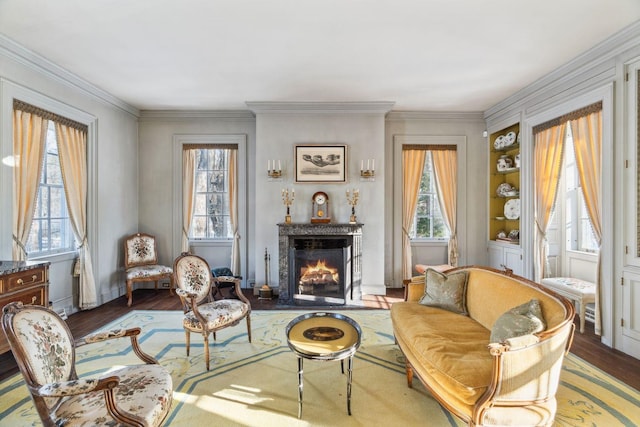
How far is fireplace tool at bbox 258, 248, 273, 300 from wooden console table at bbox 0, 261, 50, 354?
2.48 metres

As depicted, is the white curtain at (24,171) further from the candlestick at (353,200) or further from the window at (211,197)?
the candlestick at (353,200)

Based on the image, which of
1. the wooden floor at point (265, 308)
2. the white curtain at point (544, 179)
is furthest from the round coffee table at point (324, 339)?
the white curtain at point (544, 179)

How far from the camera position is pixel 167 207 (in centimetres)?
513

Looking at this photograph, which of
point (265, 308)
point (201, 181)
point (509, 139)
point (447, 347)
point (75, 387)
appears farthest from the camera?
point (201, 181)

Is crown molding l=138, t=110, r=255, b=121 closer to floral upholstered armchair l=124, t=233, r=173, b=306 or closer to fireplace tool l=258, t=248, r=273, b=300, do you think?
Answer: floral upholstered armchair l=124, t=233, r=173, b=306

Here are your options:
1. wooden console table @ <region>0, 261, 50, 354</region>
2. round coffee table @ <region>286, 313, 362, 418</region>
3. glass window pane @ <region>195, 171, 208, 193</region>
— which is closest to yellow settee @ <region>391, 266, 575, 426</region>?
round coffee table @ <region>286, 313, 362, 418</region>

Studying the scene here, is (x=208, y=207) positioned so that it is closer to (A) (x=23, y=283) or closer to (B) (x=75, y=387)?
(A) (x=23, y=283)

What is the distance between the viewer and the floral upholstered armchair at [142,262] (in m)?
4.35

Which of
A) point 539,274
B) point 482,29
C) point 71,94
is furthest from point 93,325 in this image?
point 539,274

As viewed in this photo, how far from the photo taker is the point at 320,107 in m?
4.62

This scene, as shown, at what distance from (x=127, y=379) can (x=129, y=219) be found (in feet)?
12.8

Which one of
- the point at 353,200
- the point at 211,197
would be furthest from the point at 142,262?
the point at 353,200

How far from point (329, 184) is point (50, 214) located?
3.68 meters

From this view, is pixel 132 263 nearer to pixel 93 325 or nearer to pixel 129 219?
pixel 129 219
